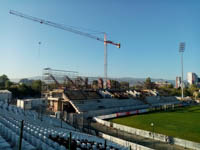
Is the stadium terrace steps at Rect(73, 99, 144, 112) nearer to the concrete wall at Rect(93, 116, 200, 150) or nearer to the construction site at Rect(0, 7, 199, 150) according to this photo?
the construction site at Rect(0, 7, 199, 150)

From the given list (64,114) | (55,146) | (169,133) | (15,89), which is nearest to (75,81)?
(15,89)

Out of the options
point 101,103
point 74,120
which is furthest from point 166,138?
point 101,103

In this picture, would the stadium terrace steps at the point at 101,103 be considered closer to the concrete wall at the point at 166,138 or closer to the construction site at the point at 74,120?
the construction site at the point at 74,120

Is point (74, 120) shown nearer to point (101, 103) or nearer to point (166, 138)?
point (166, 138)

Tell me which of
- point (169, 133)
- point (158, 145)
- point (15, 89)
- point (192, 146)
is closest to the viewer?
point (192, 146)

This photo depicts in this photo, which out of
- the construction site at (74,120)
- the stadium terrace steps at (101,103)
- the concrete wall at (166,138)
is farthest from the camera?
the stadium terrace steps at (101,103)

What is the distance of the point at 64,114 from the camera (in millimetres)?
27000

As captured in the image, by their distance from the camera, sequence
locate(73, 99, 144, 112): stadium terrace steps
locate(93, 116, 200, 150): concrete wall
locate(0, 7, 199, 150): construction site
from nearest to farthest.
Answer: locate(0, 7, 199, 150): construction site < locate(93, 116, 200, 150): concrete wall < locate(73, 99, 144, 112): stadium terrace steps

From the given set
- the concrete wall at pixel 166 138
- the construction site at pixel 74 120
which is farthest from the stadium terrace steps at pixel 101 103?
the concrete wall at pixel 166 138

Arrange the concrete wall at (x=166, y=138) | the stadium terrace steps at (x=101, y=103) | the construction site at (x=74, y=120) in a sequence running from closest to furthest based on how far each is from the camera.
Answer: the construction site at (x=74, y=120) < the concrete wall at (x=166, y=138) < the stadium terrace steps at (x=101, y=103)

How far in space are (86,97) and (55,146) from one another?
3586 cm

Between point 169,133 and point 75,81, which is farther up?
point 75,81

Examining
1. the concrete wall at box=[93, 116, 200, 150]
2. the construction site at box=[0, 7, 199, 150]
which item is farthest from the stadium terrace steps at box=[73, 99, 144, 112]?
the concrete wall at box=[93, 116, 200, 150]

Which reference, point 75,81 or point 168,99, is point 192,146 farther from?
point 168,99
